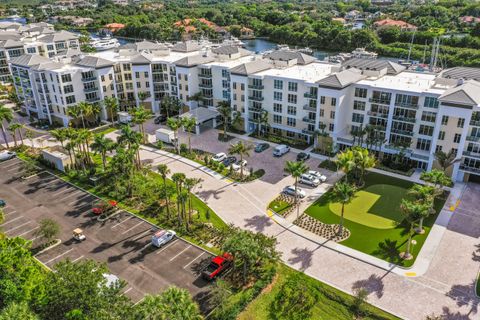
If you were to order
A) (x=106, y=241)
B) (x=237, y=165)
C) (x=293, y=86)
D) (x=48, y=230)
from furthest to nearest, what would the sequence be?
(x=293, y=86), (x=237, y=165), (x=106, y=241), (x=48, y=230)

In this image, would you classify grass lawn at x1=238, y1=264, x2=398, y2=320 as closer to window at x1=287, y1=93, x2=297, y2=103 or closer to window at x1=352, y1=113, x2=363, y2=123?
window at x1=352, y1=113, x2=363, y2=123

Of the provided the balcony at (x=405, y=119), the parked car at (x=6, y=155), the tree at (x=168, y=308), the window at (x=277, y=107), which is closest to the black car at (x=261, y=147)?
the window at (x=277, y=107)

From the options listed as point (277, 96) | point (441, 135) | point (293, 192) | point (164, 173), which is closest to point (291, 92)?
point (277, 96)

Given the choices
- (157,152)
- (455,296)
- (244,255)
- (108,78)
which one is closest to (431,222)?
(455,296)

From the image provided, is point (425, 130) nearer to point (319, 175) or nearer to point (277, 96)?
point (319, 175)

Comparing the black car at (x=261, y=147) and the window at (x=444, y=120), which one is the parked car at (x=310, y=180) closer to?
the black car at (x=261, y=147)

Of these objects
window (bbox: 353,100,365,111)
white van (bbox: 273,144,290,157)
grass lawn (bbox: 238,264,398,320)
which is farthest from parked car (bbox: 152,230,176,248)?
window (bbox: 353,100,365,111)
